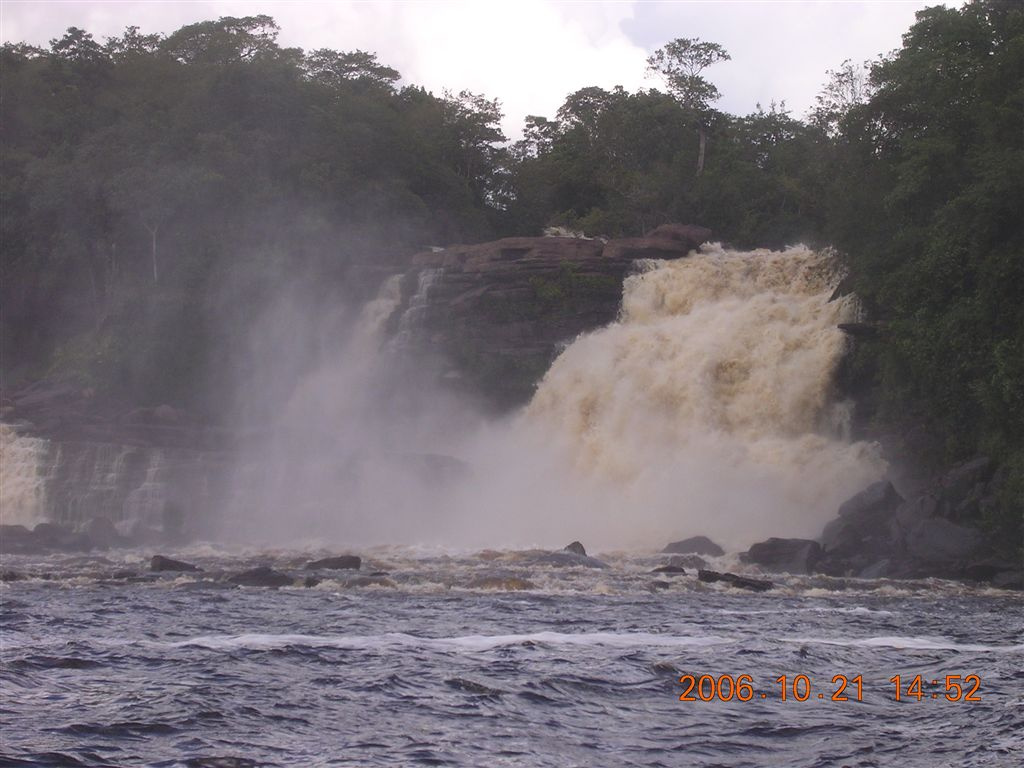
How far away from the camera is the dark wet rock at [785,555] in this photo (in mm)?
23969

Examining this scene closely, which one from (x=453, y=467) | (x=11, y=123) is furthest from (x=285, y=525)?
(x=11, y=123)

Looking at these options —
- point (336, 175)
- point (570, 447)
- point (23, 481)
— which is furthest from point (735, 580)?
point (336, 175)

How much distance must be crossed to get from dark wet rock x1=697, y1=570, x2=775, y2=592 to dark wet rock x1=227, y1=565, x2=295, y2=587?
7.92 m

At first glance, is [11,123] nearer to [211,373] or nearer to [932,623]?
[211,373]

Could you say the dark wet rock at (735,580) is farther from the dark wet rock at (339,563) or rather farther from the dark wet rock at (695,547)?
the dark wet rock at (339,563)

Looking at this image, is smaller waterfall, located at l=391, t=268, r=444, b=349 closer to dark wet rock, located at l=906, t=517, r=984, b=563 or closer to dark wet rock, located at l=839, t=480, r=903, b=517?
dark wet rock, located at l=839, t=480, r=903, b=517

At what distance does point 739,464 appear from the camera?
29406 millimetres

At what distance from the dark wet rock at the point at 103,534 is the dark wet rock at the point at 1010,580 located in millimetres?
22988

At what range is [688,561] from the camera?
24.9 meters

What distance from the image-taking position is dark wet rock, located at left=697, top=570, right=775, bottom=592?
2147 centimetres

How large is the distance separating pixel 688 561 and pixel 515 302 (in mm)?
16743

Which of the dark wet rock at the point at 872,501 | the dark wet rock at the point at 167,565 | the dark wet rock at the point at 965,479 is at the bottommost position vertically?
the dark wet rock at the point at 167,565
